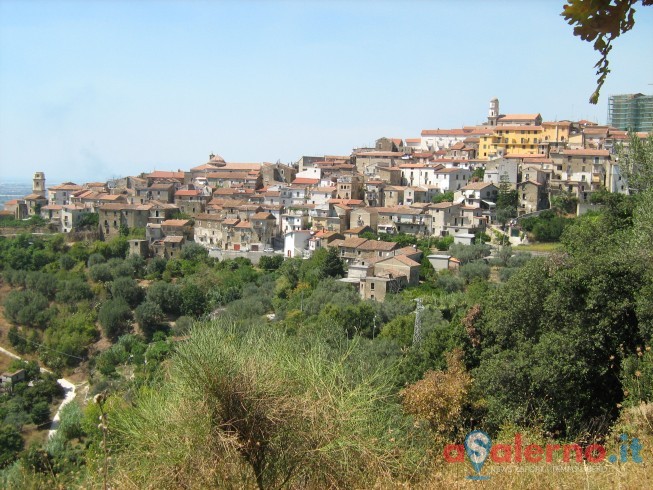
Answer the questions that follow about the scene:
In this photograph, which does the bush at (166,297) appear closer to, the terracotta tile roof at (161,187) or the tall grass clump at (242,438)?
the terracotta tile roof at (161,187)

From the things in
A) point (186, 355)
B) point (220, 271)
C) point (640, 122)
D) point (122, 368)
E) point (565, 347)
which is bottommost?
point (122, 368)

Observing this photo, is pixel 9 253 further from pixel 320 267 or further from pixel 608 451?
pixel 608 451

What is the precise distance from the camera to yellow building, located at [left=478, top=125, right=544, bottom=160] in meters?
39.9

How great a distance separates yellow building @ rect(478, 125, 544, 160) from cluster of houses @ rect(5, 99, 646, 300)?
0.20ft

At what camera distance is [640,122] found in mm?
43375

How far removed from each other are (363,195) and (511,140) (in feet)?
33.7

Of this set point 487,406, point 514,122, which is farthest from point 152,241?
point 487,406

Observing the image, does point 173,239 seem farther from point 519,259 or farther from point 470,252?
point 519,259

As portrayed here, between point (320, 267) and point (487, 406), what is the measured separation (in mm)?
19093

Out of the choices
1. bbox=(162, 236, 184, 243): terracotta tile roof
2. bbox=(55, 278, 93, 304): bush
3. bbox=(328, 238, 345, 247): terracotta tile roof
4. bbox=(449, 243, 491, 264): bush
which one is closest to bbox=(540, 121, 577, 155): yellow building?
bbox=(449, 243, 491, 264): bush

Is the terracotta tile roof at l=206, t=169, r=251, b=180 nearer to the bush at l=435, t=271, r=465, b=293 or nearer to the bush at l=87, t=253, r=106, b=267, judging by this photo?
the bush at l=87, t=253, r=106, b=267

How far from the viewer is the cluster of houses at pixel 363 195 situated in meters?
31.7

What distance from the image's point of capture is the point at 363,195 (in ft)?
123

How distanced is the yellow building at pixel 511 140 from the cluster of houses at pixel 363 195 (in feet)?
0.20
